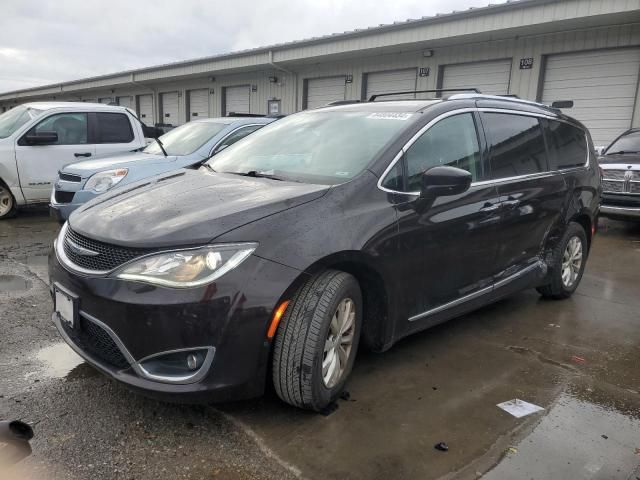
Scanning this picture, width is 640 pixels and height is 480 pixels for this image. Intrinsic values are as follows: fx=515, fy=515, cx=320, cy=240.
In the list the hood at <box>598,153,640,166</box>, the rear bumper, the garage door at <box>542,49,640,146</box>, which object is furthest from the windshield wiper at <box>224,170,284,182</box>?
the garage door at <box>542,49,640,146</box>

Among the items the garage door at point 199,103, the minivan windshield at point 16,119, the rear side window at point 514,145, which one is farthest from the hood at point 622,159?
the garage door at point 199,103

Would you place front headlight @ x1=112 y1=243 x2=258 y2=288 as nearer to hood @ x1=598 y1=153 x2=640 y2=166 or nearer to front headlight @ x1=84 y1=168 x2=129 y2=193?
front headlight @ x1=84 y1=168 x2=129 y2=193

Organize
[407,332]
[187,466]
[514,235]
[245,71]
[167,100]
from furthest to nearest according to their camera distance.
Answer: [167,100] → [245,71] → [514,235] → [407,332] → [187,466]

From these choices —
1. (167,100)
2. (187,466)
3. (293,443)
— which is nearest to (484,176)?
(293,443)

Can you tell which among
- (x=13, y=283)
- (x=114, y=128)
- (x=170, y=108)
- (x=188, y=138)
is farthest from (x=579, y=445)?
(x=170, y=108)

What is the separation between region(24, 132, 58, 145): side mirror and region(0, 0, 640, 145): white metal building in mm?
5464

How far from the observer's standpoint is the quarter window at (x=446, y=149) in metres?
3.13

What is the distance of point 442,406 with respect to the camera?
290 cm

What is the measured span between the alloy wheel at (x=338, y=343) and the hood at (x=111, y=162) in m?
4.42

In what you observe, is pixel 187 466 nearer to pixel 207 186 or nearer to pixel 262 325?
pixel 262 325

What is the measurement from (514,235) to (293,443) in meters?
2.34

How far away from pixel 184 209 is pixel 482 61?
1113cm

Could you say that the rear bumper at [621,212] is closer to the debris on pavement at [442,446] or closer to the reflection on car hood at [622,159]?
the reflection on car hood at [622,159]

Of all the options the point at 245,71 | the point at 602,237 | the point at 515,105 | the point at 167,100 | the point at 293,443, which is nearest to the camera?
the point at 293,443
